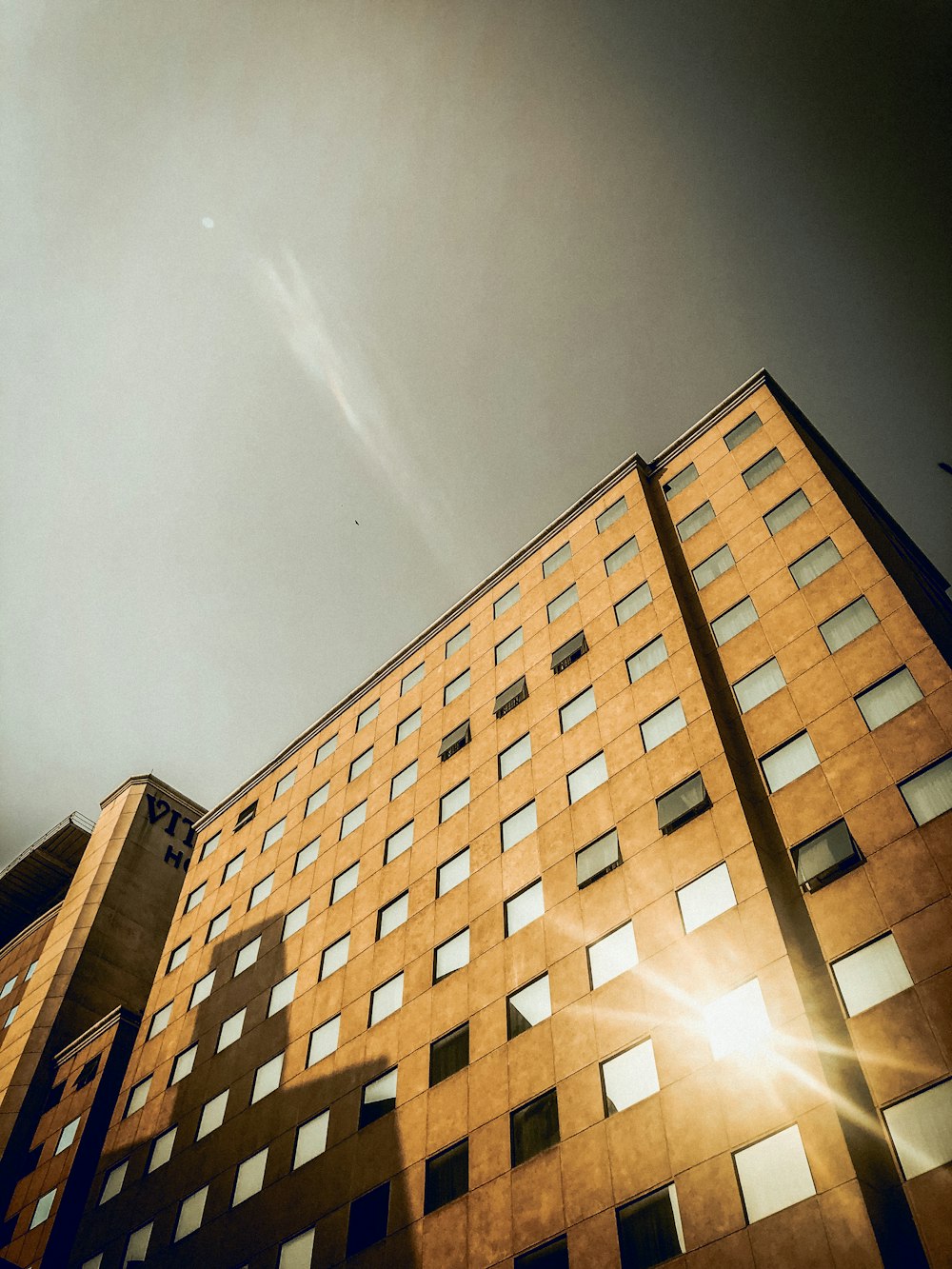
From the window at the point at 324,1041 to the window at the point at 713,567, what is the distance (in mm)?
21220

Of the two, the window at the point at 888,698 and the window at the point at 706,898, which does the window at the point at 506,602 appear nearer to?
the window at the point at 888,698

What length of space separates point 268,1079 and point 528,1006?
1306 centimetres

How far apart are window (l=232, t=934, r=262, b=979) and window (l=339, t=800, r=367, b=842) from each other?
5989 millimetres

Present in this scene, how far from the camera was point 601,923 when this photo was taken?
2545 cm

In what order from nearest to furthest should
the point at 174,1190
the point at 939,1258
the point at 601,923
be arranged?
the point at 939,1258
the point at 601,923
the point at 174,1190

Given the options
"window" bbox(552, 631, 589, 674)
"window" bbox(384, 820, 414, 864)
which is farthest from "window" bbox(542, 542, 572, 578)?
"window" bbox(384, 820, 414, 864)

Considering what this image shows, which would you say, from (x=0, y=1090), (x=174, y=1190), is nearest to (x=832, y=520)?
(x=174, y=1190)

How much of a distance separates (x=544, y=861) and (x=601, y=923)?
374cm

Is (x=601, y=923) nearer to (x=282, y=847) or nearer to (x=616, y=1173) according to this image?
(x=616, y=1173)

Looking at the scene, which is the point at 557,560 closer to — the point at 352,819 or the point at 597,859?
the point at 352,819

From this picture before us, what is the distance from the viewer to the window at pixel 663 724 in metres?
28.3

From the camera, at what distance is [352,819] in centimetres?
4078

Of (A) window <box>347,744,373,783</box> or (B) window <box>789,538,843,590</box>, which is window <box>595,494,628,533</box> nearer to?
(B) window <box>789,538,843,590</box>

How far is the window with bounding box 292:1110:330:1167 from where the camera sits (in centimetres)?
2841
